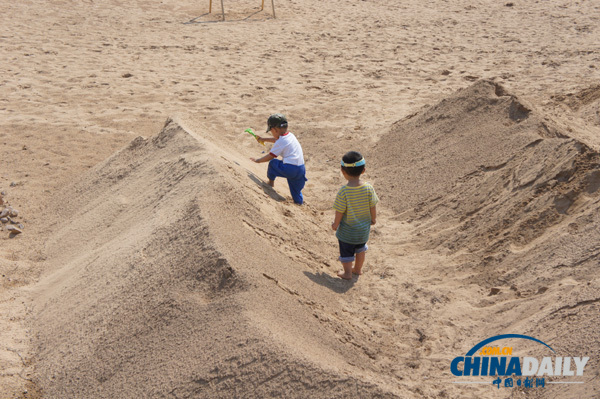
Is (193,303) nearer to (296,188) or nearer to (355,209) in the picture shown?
(355,209)

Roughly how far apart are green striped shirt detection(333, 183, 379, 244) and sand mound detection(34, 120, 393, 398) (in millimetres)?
397

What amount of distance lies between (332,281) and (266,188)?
129 cm

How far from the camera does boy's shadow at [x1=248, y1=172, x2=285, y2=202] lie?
466 centimetres

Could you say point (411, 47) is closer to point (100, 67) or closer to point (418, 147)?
point (418, 147)

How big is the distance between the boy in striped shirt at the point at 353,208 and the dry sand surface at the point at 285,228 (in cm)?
33

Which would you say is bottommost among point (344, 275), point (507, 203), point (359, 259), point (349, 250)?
point (344, 275)

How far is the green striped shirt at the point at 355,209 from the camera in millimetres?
3672

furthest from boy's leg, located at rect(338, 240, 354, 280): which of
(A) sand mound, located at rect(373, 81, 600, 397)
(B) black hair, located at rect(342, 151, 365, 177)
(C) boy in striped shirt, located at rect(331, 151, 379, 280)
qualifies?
(A) sand mound, located at rect(373, 81, 600, 397)

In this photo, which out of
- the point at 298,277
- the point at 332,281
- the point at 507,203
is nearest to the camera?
the point at 298,277

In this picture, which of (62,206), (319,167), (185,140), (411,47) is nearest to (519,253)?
(319,167)

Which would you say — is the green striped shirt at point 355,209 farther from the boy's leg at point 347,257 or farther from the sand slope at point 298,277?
the sand slope at point 298,277

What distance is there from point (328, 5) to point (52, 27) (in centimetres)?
699

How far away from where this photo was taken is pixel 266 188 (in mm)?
4727

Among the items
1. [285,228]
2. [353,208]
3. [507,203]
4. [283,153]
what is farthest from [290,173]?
[507,203]
